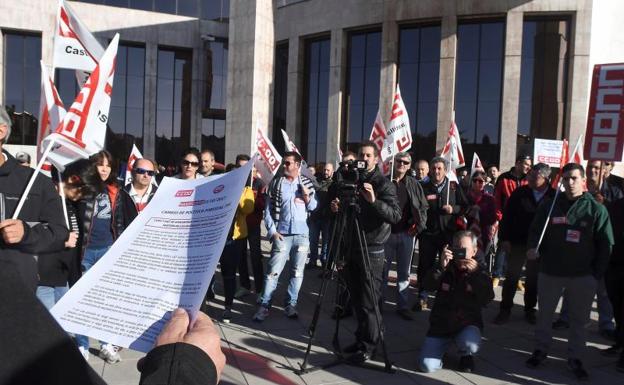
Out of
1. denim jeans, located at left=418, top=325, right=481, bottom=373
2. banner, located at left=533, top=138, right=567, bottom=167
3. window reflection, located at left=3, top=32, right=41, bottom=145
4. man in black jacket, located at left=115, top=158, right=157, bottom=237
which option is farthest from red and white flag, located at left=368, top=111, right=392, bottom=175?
window reflection, located at left=3, top=32, right=41, bottom=145

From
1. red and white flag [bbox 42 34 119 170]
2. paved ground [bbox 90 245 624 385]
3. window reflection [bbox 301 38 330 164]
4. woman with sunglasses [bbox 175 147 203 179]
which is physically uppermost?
window reflection [bbox 301 38 330 164]

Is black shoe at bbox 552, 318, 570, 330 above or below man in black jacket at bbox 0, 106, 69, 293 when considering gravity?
below

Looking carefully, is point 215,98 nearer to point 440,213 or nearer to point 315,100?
point 315,100

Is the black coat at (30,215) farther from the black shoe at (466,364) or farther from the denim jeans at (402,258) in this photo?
the denim jeans at (402,258)

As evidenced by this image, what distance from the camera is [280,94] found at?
23719mm

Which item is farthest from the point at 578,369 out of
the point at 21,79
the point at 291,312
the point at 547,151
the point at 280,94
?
the point at 21,79

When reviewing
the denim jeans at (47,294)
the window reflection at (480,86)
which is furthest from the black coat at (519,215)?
the window reflection at (480,86)

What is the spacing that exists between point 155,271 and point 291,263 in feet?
16.2

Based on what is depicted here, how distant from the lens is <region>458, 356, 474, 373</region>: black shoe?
4.67m

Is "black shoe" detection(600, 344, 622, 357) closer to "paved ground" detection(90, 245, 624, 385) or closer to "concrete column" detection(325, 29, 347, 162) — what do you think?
"paved ground" detection(90, 245, 624, 385)

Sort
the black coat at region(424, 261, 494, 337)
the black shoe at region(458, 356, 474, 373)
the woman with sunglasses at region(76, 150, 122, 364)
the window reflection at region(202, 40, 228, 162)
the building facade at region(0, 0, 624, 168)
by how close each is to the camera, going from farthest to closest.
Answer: the window reflection at region(202, 40, 228, 162) → the building facade at region(0, 0, 624, 168) → the black coat at region(424, 261, 494, 337) → the black shoe at region(458, 356, 474, 373) → the woman with sunglasses at region(76, 150, 122, 364)

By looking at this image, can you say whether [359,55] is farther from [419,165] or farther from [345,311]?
[345,311]

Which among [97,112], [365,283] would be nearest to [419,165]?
[365,283]

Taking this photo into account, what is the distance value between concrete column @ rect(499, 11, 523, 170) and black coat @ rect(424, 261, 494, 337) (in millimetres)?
14466
